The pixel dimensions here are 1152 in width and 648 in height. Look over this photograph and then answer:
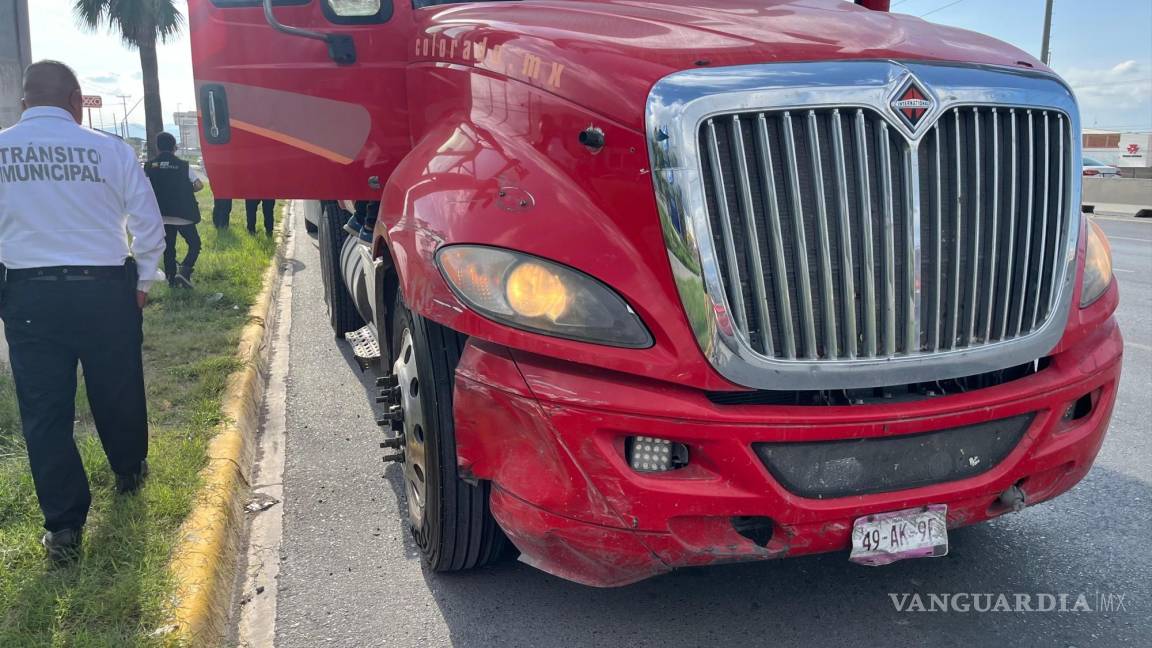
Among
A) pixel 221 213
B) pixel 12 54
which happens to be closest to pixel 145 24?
pixel 221 213

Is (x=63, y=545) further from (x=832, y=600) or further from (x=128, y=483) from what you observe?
(x=832, y=600)

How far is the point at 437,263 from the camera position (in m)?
2.80

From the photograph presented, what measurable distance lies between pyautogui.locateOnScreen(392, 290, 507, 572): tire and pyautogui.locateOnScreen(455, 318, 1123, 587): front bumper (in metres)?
0.25

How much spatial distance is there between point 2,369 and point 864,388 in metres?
5.14

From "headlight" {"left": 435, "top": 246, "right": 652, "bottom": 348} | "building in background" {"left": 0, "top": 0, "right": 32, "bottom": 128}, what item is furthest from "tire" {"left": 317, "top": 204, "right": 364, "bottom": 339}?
"headlight" {"left": 435, "top": 246, "right": 652, "bottom": 348}

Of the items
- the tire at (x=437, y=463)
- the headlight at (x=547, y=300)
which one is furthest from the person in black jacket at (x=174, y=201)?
the headlight at (x=547, y=300)

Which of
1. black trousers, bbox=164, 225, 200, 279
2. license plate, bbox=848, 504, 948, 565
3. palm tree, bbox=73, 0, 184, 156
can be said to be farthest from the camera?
palm tree, bbox=73, 0, 184, 156

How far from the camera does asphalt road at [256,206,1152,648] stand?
→ 299 centimetres

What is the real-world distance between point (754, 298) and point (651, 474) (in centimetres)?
55

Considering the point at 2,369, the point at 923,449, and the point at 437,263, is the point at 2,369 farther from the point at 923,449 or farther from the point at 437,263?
the point at 923,449

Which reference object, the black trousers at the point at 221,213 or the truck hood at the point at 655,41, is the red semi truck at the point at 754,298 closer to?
the truck hood at the point at 655,41

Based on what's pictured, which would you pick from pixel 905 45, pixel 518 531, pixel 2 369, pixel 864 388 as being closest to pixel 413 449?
pixel 518 531

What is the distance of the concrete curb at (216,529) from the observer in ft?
9.69

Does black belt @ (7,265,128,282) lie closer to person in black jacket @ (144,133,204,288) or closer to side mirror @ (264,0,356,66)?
side mirror @ (264,0,356,66)
